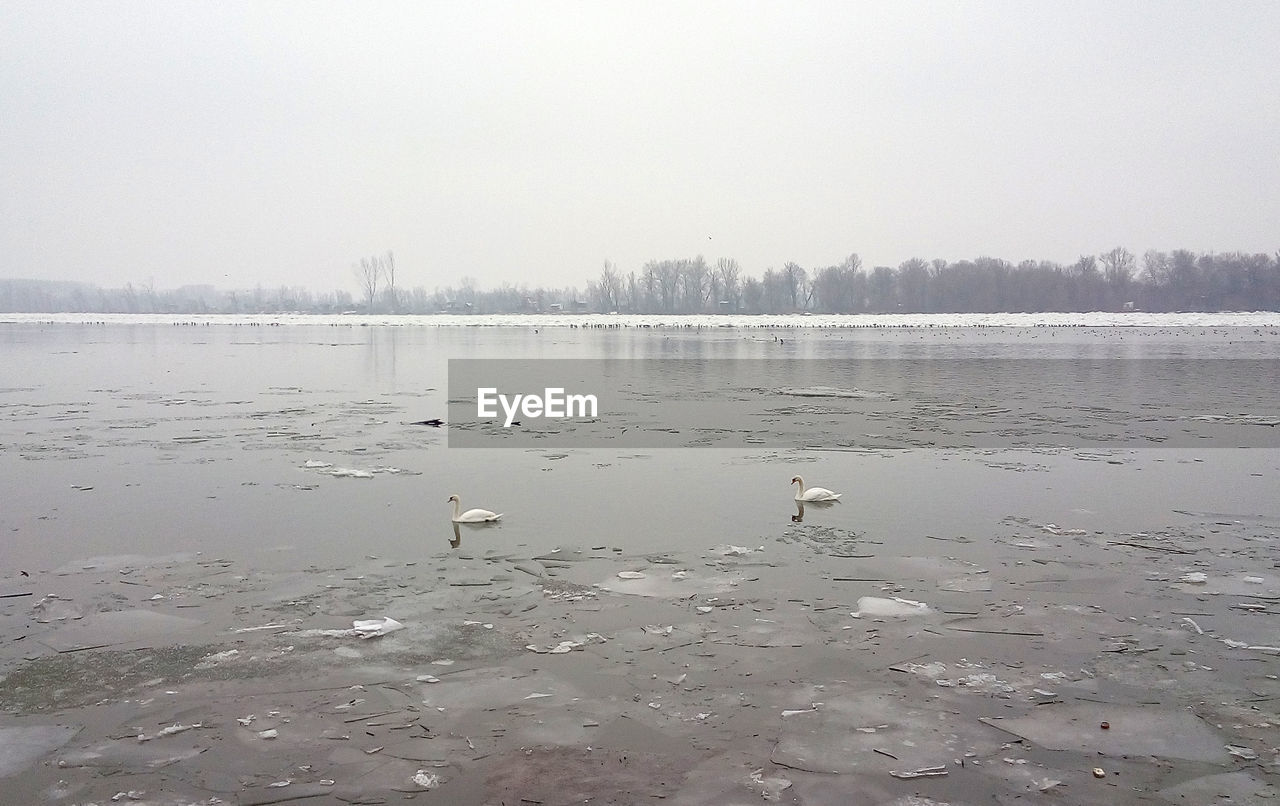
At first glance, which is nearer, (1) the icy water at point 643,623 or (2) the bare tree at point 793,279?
(1) the icy water at point 643,623

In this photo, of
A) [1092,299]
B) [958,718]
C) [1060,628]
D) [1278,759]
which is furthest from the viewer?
[1092,299]

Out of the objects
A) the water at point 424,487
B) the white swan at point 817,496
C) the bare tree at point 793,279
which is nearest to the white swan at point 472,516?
the water at point 424,487

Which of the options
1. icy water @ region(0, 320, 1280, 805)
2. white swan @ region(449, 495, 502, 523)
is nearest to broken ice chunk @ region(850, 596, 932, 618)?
icy water @ region(0, 320, 1280, 805)

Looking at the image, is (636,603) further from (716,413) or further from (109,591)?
(716,413)

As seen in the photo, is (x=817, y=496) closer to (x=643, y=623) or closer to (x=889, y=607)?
(x=889, y=607)

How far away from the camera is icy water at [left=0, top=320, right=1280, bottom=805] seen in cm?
459

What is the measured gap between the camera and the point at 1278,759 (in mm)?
4586

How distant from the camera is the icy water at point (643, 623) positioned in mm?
4586

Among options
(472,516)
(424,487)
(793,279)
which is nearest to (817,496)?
(472,516)

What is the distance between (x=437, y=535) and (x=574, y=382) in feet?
56.8

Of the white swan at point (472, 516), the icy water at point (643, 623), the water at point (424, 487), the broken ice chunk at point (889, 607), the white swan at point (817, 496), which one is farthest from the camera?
the white swan at point (817, 496)

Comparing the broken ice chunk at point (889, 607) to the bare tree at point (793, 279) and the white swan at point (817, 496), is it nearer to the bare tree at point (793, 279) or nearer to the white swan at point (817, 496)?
the white swan at point (817, 496)

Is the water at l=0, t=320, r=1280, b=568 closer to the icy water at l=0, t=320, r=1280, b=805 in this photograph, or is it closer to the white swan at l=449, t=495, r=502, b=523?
the icy water at l=0, t=320, r=1280, b=805

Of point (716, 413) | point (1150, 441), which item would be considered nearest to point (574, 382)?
point (716, 413)
